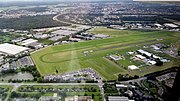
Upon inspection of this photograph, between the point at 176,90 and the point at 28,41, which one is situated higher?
the point at 176,90

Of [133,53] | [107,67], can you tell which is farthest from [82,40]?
[107,67]

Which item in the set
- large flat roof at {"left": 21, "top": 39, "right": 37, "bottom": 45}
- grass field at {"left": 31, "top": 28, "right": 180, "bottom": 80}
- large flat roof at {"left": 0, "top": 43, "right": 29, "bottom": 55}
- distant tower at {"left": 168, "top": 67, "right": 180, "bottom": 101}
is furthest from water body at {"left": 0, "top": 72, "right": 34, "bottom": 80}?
distant tower at {"left": 168, "top": 67, "right": 180, "bottom": 101}

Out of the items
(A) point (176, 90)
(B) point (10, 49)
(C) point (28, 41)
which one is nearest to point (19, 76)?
(B) point (10, 49)

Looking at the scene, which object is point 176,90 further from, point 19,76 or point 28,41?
point 28,41

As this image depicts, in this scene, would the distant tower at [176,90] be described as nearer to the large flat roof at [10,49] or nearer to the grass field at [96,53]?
the grass field at [96,53]

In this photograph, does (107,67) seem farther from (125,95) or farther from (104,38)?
(104,38)

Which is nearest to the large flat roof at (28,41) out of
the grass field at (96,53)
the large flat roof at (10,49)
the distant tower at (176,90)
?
the large flat roof at (10,49)
